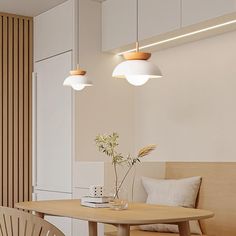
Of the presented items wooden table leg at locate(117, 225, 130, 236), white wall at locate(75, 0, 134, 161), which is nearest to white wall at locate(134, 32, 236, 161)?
white wall at locate(75, 0, 134, 161)

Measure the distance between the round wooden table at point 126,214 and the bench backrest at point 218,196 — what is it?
33.1 inches

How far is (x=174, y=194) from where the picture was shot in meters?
4.29

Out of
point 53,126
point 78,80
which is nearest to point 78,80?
point 78,80

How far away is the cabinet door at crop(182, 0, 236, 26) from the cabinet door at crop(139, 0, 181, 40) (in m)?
0.11

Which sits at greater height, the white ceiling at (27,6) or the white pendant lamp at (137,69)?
the white ceiling at (27,6)

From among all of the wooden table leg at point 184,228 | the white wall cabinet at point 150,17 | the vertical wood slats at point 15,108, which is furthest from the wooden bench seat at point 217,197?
the vertical wood slats at point 15,108

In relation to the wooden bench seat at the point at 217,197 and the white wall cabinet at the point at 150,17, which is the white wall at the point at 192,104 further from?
the white wall cabinet at the point at 150,17

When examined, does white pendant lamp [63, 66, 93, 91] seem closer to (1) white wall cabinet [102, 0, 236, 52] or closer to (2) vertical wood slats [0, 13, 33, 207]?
(1) white wall cabinet [102, 0, 236, 52]

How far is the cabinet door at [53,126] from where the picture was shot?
510 centimetres

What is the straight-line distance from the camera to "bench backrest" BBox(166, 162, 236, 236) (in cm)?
411

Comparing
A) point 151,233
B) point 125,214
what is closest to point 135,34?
point 151,233

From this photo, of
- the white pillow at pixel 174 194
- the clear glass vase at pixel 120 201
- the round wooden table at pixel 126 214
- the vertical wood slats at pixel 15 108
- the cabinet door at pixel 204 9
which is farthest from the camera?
the vertical wood slats at pixel 15 108

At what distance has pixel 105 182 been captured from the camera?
14.3 feet

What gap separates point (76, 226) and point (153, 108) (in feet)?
4.34
